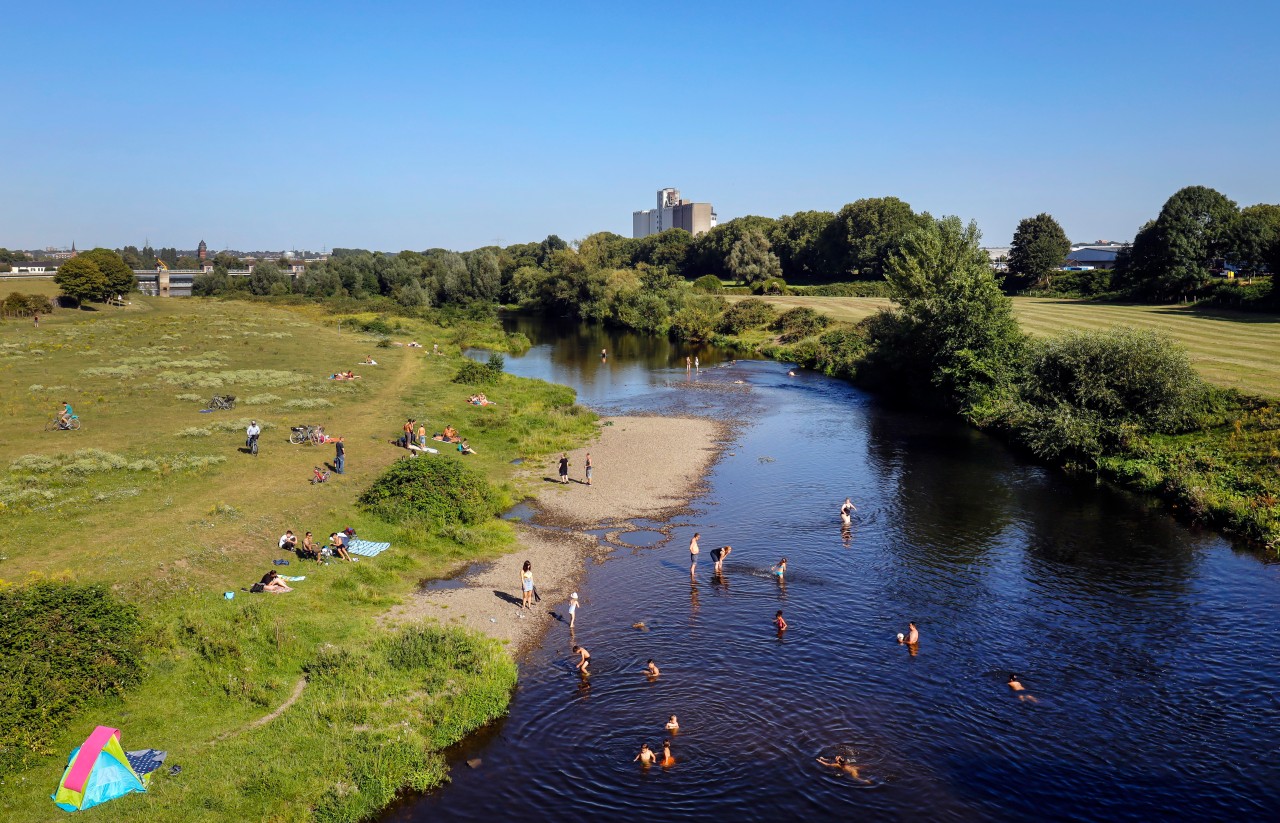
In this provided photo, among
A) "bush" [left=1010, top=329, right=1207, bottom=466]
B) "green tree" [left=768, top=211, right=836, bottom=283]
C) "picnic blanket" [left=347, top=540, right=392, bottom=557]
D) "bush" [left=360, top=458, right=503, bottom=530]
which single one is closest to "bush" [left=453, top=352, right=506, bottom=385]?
"bush" [left=360, top=458, right=503, bottom=530]

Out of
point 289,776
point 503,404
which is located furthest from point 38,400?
point 289,776

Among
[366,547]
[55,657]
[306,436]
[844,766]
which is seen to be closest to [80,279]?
[306,436]

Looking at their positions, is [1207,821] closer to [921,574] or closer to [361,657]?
[921,574]

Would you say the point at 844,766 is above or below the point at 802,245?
below

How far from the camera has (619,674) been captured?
958 inches

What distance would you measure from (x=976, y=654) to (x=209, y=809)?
21.5 meters

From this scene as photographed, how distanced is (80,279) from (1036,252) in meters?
147

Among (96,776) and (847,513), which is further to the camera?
(847,513)

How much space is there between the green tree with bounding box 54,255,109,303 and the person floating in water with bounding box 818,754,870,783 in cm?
13936

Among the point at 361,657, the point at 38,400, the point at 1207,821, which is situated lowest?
the point at 1207,821

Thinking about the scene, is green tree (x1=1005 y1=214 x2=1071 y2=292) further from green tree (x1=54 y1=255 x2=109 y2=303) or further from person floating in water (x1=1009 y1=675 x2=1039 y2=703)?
green tree (x1=54 y1=255 x2=109 y2=303)

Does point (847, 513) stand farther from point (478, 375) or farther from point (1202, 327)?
point (1202, 327)

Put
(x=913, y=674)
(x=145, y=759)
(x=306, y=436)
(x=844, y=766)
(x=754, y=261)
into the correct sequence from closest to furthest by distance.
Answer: (x=145, y=759), (x=844, y=766), (x=913, y=674), (x=306, y=436), (x=754, y=261)

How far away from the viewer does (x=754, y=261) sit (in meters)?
161
